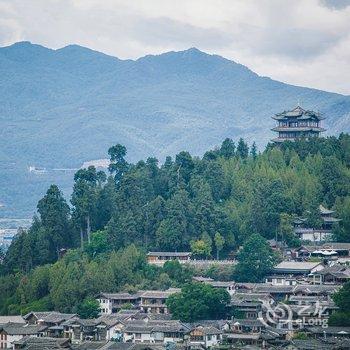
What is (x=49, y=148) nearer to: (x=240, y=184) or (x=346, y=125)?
(x=346, y=125)

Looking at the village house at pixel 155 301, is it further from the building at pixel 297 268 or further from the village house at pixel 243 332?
the building at pixel 297 268

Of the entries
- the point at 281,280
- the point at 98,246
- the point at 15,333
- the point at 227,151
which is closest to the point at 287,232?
the point at 281,280

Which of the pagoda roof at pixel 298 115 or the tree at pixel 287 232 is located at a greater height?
the pagoda roof at pixel 298 115

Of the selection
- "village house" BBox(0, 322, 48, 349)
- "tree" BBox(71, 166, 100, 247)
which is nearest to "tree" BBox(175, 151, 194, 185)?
"tree" BBox(71, 166, 100, 247)

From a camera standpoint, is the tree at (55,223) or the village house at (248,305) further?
the tree at (55,223)

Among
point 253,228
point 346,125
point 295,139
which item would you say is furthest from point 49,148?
point 253,228

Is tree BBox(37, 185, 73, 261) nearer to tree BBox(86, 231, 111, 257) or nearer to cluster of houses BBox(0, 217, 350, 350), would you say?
tree BBox(86, 231, 111, 257)

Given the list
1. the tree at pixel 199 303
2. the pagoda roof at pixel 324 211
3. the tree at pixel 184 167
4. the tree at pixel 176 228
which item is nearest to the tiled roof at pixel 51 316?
the tree at pixel 199 303

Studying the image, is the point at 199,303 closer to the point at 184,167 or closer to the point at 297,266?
the point at 297,266
